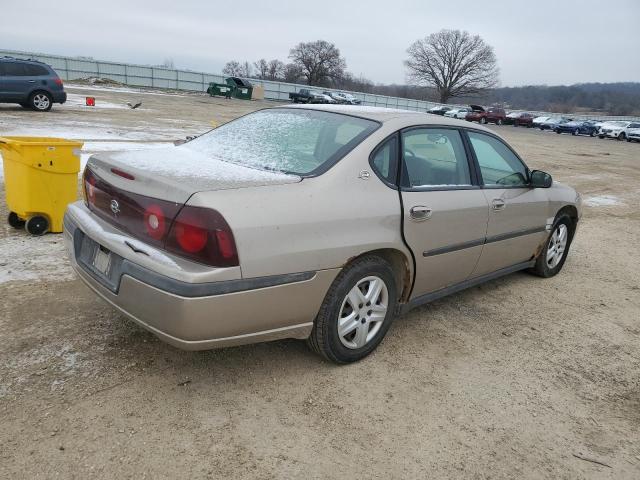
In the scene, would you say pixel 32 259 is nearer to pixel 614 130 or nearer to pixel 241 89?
pixel 241 89

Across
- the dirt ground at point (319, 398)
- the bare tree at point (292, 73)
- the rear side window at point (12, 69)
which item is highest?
the bare tree at point (292, 73)

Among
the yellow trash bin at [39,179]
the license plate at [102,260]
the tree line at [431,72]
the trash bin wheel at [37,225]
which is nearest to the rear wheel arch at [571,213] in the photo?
the license plate at [102,260]

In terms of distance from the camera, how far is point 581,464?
2518mm

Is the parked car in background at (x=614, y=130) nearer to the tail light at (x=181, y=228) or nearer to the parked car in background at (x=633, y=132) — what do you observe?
the parked car in background at (x=633, y=132)

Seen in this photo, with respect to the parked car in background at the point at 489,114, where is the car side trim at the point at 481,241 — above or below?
below

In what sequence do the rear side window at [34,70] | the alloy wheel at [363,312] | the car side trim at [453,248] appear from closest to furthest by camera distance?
the alloy wheel at [363,312] → the car side trim at [453,248] → the rear side window at [34,70]

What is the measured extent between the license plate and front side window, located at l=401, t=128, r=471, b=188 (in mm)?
1755

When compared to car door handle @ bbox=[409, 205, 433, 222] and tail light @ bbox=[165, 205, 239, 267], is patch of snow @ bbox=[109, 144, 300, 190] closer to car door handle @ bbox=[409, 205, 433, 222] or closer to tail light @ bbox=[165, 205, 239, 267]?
tail light @ bbox=[165, 205, 239, 267]

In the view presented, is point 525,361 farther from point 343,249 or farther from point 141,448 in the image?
point 141,448

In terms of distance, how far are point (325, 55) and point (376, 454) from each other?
8543cm

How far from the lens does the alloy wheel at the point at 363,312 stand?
3.01 meters

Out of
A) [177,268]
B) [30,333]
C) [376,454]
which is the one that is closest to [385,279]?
[376,454]

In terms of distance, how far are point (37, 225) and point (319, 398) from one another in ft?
11.5

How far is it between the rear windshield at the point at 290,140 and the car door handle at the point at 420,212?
0.54m
